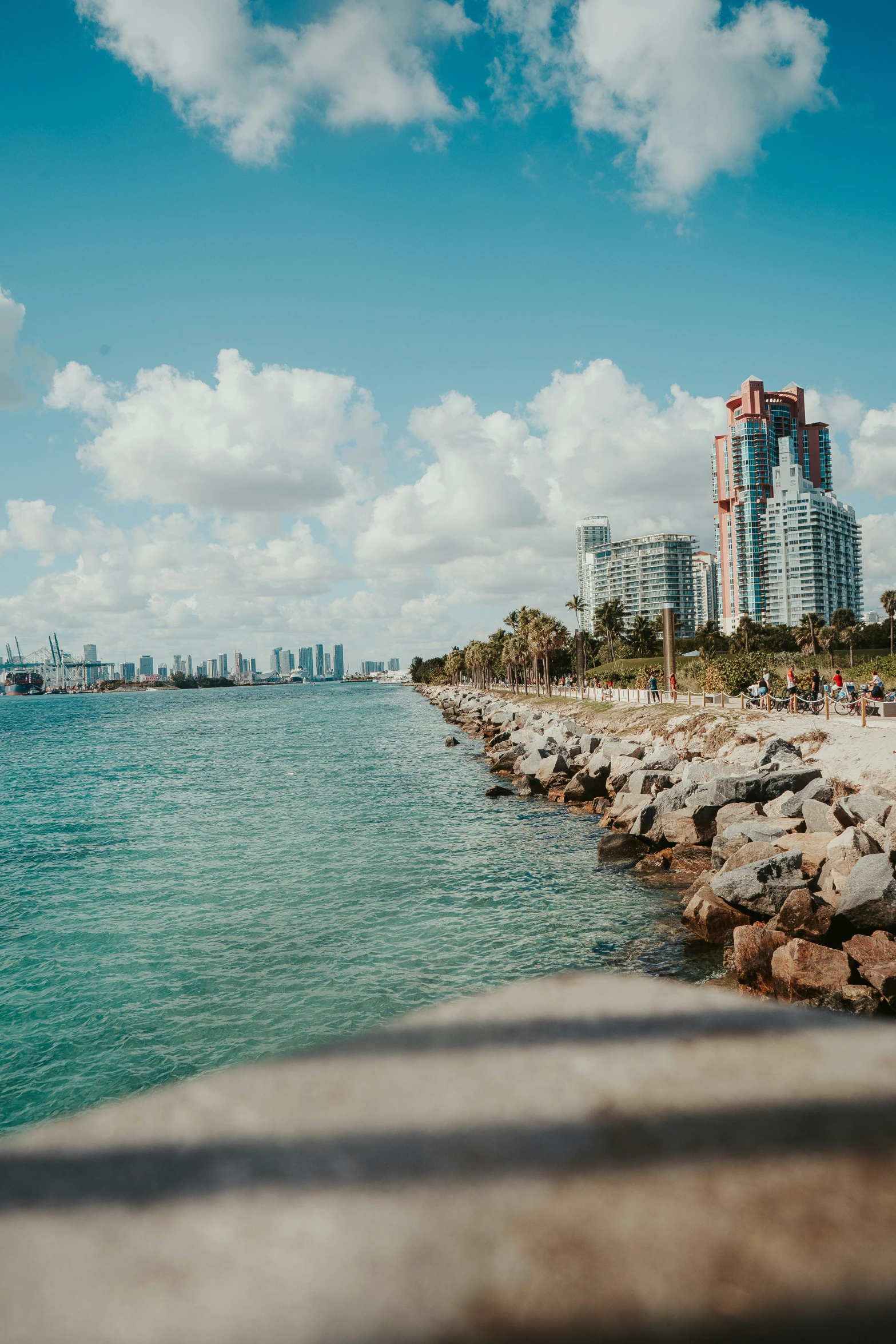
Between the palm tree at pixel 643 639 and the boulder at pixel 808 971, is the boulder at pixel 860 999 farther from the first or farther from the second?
the palm tree at pixel 643 639

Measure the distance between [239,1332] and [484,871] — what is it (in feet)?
49.5

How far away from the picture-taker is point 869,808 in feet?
43.5

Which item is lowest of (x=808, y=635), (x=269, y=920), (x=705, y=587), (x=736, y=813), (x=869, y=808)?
(x=269, y=920)

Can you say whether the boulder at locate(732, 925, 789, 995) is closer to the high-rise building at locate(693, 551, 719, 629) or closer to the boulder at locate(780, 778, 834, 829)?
the boulder at locate(780, 778, 834, 829)

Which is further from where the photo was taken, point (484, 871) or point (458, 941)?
point (484, 871)

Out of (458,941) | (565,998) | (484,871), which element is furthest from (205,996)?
(565,998)

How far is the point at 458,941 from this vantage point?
1177 centimetres

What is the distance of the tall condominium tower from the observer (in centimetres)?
14400

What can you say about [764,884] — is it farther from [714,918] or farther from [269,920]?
[269,920]

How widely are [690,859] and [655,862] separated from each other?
0.72m

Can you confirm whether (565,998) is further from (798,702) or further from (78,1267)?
(798,702)

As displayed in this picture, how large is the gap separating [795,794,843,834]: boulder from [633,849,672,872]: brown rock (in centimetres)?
288

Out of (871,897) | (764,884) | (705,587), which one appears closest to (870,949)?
(871,897)

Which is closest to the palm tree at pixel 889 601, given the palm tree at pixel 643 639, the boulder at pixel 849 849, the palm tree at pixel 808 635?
the palm tree at pixel 808 635
